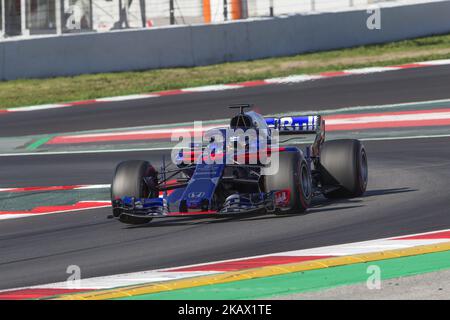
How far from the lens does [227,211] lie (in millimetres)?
10383

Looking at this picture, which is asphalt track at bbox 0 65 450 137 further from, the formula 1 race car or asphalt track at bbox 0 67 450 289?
the formula 1 race car

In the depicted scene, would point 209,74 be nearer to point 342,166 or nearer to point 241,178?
point 342,166

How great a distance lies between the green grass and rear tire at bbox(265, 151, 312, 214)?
11.8 m

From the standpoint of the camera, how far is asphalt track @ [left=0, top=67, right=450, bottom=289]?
9.12m

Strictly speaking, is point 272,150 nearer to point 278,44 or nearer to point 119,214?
point 119,214

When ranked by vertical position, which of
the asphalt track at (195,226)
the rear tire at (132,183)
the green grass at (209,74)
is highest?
the green grass at (209,74)

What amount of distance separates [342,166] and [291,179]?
51.5 inches

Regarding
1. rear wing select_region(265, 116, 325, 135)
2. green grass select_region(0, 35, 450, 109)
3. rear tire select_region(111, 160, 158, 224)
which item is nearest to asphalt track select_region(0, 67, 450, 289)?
rear tire select_region(111, 160, 158, 224)

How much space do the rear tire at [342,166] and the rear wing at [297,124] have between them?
2.08 feet

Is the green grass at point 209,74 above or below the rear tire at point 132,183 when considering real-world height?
above

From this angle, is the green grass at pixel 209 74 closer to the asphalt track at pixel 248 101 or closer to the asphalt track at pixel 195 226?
the asphalt track at pixel 248 101

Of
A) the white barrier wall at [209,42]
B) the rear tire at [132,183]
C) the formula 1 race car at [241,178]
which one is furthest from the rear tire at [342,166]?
the white barrier wall at [209,42]

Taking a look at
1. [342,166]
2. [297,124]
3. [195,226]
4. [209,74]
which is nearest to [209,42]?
[209,74]

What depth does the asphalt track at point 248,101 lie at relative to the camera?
762 inches
